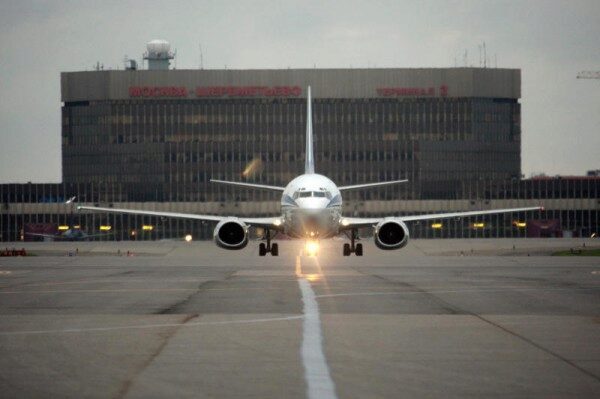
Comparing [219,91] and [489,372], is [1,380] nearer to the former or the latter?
[489,372]

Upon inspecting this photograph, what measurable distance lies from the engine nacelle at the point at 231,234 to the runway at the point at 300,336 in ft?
43.9

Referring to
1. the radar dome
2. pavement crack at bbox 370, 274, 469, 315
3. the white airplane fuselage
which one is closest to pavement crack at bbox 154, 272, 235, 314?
pavement crack at bbox 370, 274, 469, 315

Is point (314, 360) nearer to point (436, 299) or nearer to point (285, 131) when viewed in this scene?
point (436, 299)

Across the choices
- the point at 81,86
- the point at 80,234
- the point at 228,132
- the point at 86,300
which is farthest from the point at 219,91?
the point at 86,300

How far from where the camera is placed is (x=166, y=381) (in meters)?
17.9

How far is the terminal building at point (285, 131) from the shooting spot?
592ft

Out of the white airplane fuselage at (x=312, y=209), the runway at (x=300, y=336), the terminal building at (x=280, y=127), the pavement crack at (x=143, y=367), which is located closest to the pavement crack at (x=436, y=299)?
the runway at (x=300, y=336)

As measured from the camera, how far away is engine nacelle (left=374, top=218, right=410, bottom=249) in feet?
211

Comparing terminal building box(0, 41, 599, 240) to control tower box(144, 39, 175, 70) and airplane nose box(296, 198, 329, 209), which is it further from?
airplane nose box(296, 198, 329, 209)

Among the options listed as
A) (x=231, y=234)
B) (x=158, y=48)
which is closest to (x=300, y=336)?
(x=231, y=234)

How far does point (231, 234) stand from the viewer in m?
64.5

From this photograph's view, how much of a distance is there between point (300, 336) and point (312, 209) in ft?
119

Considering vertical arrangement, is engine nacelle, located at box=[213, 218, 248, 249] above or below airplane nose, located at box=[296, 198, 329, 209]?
below

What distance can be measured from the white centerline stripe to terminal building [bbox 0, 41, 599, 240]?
148943 millimetres
